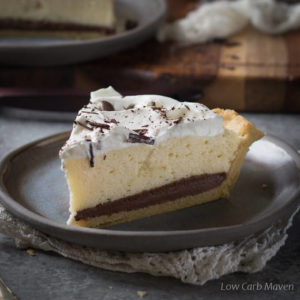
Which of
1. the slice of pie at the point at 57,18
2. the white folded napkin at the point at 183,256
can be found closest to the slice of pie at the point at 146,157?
the white folded napkin at the point at 183,256

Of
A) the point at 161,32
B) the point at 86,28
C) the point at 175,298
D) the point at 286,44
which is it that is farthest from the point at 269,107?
the point at 175,298

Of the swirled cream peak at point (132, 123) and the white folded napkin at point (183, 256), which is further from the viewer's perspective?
the swirled cream peak at point (132, 123)

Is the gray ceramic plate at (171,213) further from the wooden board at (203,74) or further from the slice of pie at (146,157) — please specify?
the wooden board at (203,74)

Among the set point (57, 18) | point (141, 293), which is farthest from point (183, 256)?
point (57, 18)

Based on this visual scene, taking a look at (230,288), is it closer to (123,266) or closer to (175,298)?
(175,298)

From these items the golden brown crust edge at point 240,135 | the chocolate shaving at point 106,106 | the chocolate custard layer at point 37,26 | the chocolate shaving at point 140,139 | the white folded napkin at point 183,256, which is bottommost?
the white folded napkin at point 183,256

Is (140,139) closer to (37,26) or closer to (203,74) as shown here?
(203,74)
